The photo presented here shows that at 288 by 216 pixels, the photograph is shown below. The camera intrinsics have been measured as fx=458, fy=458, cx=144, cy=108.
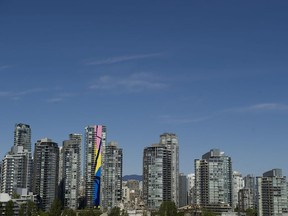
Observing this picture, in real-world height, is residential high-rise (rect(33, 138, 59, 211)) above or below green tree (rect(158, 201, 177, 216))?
above

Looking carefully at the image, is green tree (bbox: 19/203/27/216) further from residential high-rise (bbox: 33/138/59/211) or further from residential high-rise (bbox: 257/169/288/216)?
residential high-rise (bbox: 257/169/288/216)

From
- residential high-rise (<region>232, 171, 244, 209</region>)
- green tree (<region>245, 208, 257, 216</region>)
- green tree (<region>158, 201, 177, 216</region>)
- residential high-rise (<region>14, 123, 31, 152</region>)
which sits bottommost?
green tree (<region>245, 208, 257, 216</region>)

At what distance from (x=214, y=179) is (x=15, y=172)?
53.4 metres

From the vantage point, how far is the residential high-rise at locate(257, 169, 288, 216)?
98.9 m

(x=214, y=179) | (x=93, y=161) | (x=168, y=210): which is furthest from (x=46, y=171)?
(x=214, y=179)

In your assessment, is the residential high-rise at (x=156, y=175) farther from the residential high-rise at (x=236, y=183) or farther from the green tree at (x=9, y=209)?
the green tree at (x=9, y=209)

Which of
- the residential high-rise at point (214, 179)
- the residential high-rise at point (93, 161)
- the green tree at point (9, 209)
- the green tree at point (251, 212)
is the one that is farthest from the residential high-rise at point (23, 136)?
the green tree at point (251, 212)

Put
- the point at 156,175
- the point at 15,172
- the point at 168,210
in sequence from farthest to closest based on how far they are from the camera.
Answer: the point at 156,175
the point at 15,172
the point at 168,210

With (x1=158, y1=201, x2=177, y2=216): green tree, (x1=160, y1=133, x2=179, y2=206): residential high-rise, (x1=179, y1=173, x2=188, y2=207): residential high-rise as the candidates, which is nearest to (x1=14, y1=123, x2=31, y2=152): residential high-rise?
(x1=160, y1=133, x2=179, y2=206): residential high-rise

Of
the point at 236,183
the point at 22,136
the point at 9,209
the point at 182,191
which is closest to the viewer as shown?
the point at 9,209

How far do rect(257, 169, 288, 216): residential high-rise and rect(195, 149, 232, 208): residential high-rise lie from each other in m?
20.0

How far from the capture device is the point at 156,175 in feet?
396

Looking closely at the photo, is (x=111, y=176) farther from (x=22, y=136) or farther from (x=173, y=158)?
(x=22, y=136)

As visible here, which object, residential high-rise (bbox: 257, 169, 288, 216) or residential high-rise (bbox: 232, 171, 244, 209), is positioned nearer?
residential high-rise (bbox: 257, 169, 288, 216)
